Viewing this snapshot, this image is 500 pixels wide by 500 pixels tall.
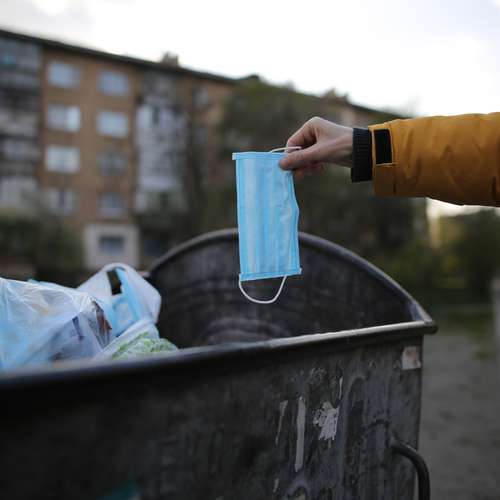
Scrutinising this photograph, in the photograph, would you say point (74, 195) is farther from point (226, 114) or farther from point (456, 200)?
point (456, 200)

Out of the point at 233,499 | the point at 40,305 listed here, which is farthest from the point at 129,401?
the point at 40,305

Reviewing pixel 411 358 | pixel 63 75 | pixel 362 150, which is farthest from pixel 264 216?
pixel 63 75

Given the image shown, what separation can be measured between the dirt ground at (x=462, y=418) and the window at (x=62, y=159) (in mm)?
22210

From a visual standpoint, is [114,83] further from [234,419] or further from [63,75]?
[234,419]

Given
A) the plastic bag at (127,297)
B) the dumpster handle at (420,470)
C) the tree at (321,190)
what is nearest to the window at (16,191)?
the tree at (321,190)

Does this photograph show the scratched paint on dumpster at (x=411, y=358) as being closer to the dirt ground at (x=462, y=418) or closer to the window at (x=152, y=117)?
the dirt ground at (x=462, y=418)

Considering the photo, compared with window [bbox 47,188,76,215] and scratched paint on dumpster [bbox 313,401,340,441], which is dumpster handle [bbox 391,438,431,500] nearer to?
scratched paint on dumpster [bbox 313,401,340,441]

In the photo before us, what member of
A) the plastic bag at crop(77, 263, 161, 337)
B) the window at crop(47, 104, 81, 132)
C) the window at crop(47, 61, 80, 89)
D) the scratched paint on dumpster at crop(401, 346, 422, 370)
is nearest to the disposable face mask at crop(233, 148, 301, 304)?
the scratched paint on dumpster at crop(401, 346, 422, 370)

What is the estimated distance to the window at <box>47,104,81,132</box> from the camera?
2377 centimetres

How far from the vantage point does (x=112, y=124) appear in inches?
989

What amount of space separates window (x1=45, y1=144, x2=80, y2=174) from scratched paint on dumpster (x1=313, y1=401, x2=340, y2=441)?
84.5 feet

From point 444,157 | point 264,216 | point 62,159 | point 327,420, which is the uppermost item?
point 62,159

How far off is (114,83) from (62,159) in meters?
5.65

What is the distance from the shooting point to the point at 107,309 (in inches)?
65.3
